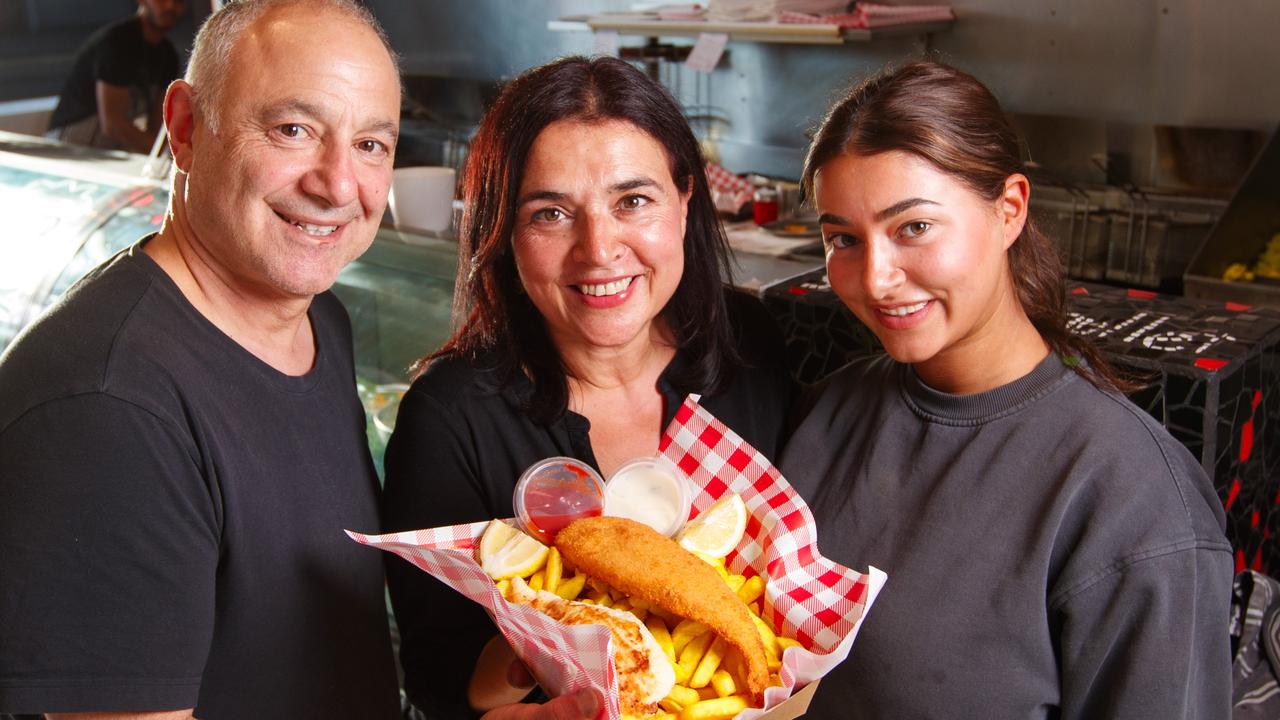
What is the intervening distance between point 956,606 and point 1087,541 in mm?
195

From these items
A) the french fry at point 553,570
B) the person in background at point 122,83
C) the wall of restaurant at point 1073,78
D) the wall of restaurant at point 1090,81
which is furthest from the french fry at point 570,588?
the person in background at point 122,83

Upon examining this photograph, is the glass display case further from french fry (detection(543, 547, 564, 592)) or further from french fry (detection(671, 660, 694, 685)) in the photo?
french fry (detection(671, 660, 694, 685))

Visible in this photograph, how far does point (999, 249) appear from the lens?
1.54 m

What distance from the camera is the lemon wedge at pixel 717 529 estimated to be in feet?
4.38

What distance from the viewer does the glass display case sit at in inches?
111

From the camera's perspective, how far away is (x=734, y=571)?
1.39 meters

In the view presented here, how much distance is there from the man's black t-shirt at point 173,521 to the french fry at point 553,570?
45 cm

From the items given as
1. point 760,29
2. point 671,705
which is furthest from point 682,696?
point 760,29

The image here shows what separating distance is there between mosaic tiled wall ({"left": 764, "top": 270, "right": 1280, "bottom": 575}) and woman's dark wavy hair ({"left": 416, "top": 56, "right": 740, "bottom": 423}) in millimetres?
270

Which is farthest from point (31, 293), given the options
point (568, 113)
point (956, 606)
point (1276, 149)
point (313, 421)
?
point (1276, 149)

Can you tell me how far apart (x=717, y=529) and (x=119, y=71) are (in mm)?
5967

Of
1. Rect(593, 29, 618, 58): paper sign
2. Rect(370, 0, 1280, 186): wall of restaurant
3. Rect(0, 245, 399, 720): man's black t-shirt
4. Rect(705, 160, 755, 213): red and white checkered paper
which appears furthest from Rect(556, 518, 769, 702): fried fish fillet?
Rect(593, 29, 618, 58): paper sign

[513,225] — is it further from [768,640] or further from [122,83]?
[122,83]

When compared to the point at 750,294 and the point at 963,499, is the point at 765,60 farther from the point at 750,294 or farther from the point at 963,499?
the point at 963,499
